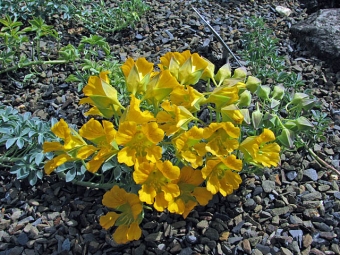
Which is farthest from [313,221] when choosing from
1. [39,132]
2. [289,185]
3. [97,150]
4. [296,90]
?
[39,132]

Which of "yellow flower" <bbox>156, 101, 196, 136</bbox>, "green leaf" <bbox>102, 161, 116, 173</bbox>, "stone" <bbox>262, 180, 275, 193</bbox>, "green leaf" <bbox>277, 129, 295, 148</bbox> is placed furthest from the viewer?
"stone" <bbox>262, 180, 275, 193</bbox>

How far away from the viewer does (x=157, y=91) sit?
6.16 ft

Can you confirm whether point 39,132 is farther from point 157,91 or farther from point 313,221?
point 313,221

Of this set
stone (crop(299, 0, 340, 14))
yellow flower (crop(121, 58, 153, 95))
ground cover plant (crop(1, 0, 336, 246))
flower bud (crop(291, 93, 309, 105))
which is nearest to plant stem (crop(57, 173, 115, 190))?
ground cover plant (crop(1, 0, 336, 246))

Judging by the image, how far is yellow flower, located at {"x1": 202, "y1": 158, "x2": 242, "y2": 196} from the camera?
5.93ft

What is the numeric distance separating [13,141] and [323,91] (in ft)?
6.52

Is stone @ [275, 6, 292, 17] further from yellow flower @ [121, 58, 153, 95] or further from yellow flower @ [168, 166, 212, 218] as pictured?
yellow flower @ [168, 166, 212, 218]

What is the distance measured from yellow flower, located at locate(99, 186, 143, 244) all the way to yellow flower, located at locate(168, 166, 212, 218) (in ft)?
0.57

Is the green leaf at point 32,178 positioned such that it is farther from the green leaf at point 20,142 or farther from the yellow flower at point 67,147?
the yellow flower at point 67,147

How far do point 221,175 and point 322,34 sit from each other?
1.96m

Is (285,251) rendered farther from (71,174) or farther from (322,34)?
(322,34)

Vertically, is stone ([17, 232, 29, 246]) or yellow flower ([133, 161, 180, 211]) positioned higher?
yellow flower ([133, 161, 180, 211])

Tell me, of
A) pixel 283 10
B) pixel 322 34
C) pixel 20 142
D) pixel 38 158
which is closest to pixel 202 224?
pixel 38 158

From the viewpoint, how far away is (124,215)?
192cm
